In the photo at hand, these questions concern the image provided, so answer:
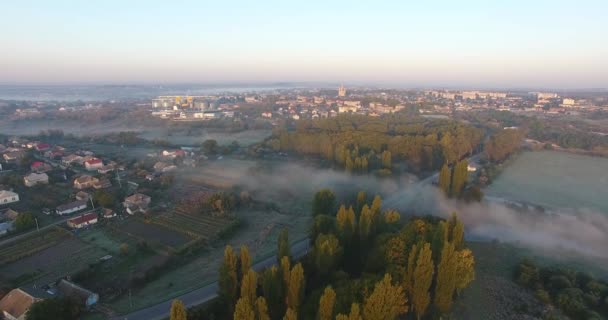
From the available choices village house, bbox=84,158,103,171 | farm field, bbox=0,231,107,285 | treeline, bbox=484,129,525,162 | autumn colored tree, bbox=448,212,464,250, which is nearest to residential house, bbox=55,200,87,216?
farm field, bbox=0,231,107,285

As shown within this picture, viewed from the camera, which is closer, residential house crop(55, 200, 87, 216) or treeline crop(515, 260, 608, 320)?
treeline crop(515, 260, 608, 320)

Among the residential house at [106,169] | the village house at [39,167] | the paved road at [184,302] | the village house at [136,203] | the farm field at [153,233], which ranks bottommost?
the paved road at [184,302]

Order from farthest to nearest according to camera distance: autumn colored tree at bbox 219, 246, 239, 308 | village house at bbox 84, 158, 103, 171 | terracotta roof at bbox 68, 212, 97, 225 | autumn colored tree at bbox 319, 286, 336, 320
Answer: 1. village house at bbox 84, 158, 103, 171
2. terracotta roof at bbox 68, 212, 97, 225
3. autumn colored tree at bbox 219, 246, 239, 308
4. autumn colored tree at bbox 319, 286, 336, 320

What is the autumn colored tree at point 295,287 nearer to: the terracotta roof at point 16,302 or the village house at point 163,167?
the terracotta roof at point 16,302

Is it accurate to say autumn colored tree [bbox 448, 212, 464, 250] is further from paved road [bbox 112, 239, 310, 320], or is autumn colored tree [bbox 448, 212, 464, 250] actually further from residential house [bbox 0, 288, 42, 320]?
residential house [bbox 0, 288, 42, 320]

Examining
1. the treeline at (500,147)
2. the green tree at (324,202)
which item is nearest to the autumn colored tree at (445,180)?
the green tree at (324,202)

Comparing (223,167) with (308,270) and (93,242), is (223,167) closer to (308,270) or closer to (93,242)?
(93,242)
